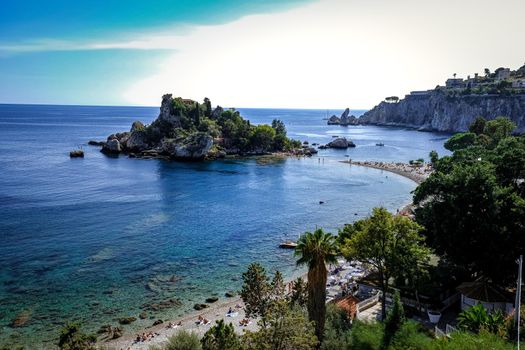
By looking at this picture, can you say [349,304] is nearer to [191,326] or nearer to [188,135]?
[191,326]

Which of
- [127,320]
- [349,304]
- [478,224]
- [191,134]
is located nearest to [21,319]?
[127,320]

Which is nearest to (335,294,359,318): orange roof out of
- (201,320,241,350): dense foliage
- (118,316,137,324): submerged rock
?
(201,320,241,350): dense foliage

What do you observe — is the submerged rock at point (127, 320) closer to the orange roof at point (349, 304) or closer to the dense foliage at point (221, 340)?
the dense foliage at point (221, 340)

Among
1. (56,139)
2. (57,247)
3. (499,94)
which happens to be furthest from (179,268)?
(499,94)

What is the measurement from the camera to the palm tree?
67.8 ft

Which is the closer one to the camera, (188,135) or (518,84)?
(188,135)

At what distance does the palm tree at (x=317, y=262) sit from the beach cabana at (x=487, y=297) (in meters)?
9.83

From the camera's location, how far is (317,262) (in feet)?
67.8

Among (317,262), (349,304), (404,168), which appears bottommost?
(349,304)

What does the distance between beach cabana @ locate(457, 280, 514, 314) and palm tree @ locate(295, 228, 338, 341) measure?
32.2 ft

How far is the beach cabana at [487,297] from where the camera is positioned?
24062 mm

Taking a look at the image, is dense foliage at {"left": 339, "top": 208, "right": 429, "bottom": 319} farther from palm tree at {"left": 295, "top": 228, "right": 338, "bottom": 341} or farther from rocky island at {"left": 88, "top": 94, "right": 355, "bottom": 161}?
rocky island at {"left": 88, "top": 94, "right": 355, "bottom": 161}

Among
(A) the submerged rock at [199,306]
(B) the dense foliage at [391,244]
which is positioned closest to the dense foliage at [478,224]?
(B) the dense foliage at [391,244]

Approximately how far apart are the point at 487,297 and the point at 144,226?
38471mm
